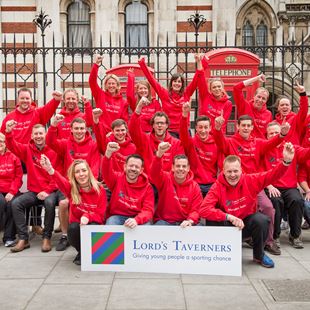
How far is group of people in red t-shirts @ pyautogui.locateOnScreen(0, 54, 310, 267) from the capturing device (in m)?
5.80

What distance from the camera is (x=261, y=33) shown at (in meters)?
16.6

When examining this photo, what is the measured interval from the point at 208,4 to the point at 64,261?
1201cm

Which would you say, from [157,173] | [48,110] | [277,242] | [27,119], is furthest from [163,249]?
[27,119]

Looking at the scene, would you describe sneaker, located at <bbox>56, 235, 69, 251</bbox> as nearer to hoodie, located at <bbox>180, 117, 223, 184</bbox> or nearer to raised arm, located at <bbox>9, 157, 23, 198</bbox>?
raised arm, located at <bbox>9, 157, 23, 198</bbox>

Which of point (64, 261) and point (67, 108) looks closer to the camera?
point (64, 261)

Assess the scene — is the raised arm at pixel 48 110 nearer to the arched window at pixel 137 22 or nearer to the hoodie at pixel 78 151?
the hoodie at pixel 78 151

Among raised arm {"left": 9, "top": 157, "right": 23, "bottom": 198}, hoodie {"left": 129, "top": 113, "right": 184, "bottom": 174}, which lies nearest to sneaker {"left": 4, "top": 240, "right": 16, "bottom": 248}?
raised arm {"left": 9, "top": 157, "right": 23, "bottom": 198}

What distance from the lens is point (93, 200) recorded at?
5902mm

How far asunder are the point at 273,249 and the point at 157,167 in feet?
6.50

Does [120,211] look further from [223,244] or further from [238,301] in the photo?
[238,301]

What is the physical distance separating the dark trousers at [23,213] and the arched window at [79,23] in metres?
10.4

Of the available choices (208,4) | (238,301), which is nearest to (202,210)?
(238,301)

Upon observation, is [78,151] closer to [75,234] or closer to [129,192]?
[129,192]

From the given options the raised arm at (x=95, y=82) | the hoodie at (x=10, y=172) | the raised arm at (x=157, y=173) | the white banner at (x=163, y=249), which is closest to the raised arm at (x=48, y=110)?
the raised arm at (x=95, y=82)
